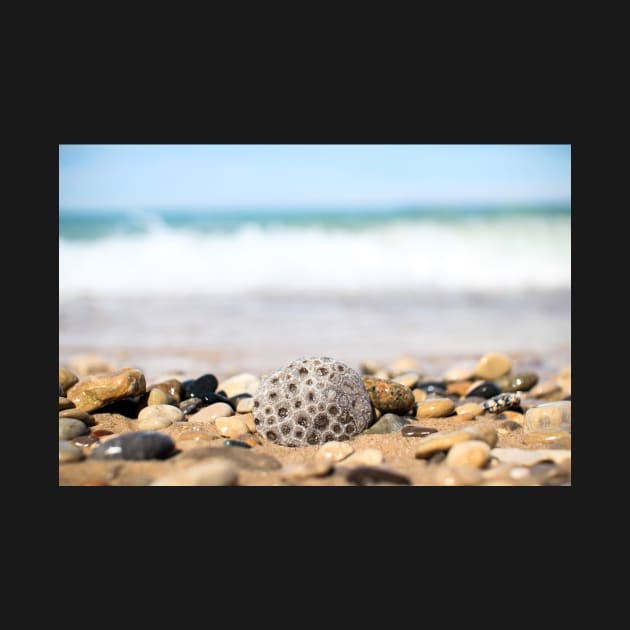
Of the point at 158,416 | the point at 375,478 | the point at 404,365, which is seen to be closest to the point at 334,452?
the point at 375,478

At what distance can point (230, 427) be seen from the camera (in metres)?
5.34

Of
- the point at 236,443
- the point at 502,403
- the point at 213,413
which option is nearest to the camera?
the point at 236,443

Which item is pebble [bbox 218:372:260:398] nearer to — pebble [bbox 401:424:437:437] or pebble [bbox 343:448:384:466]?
pebble [bbox 401:424:437:437]

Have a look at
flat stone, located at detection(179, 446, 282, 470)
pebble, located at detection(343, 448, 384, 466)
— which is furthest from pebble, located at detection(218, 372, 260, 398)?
pebble, located at detection(343, 448, 384, 466)

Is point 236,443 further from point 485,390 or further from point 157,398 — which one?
point 485,390

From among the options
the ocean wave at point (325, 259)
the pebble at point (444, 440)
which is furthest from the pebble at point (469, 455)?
the ocean wave at point (325, 259)

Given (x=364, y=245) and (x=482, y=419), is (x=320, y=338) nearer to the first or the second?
(x=364, y=245)

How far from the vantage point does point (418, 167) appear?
22.8 ft

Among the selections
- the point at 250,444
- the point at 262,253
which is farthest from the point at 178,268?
the point at 250,444

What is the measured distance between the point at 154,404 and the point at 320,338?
10.4 feet

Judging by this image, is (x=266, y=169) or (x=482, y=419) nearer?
(x=482, y=419)

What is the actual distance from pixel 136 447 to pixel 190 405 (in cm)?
140

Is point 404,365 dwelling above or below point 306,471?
above

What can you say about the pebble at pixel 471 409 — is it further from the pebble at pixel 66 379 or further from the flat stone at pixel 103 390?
the pebble at pixel 66 379
